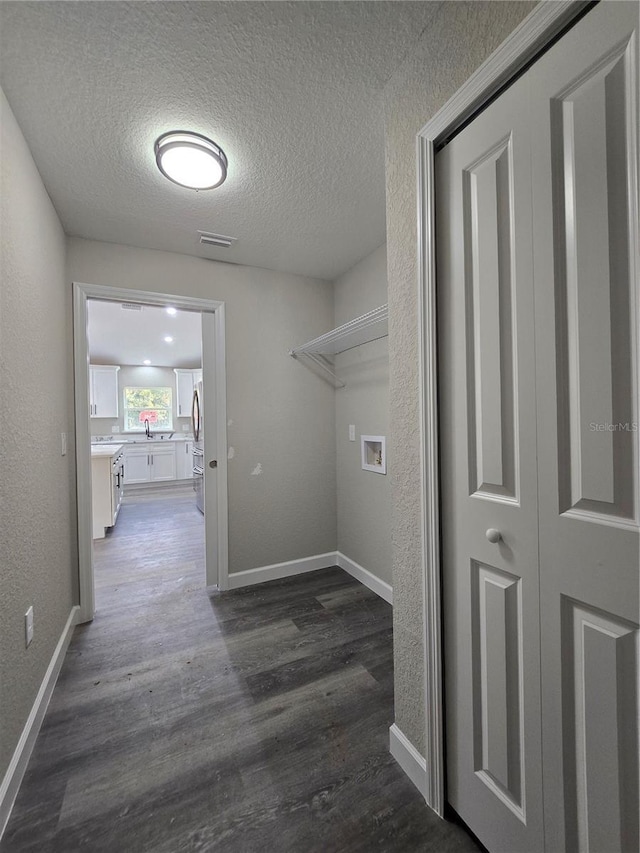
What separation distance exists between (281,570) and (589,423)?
2568mm

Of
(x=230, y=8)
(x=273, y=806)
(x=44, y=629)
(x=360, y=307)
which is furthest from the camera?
(x=360, y=307)

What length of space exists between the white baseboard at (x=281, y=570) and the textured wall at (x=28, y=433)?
1102 millimetres

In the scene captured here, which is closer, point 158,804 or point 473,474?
point 473,474

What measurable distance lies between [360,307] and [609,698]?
2504 mm

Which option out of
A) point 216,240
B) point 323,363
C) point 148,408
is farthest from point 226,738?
point 148,408

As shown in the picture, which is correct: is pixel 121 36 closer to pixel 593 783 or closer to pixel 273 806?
pixel 593 783

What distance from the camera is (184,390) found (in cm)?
743

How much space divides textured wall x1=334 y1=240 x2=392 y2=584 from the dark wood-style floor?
448 mm

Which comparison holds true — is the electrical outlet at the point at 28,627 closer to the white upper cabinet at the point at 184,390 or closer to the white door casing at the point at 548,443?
the white door casing at the point at 548,443

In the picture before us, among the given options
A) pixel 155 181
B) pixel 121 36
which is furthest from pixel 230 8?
pixel 155 181

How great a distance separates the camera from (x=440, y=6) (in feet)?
3.38

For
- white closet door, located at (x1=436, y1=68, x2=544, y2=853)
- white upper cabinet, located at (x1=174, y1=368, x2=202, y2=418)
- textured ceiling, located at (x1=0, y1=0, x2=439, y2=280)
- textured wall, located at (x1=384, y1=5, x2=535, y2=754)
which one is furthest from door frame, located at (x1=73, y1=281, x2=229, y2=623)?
white upper cabinet, located at (x1=174, y1=368, x2=202, y2=418)

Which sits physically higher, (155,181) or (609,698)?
(155,181)

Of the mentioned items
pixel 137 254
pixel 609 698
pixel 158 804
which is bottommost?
pixel 158 804
